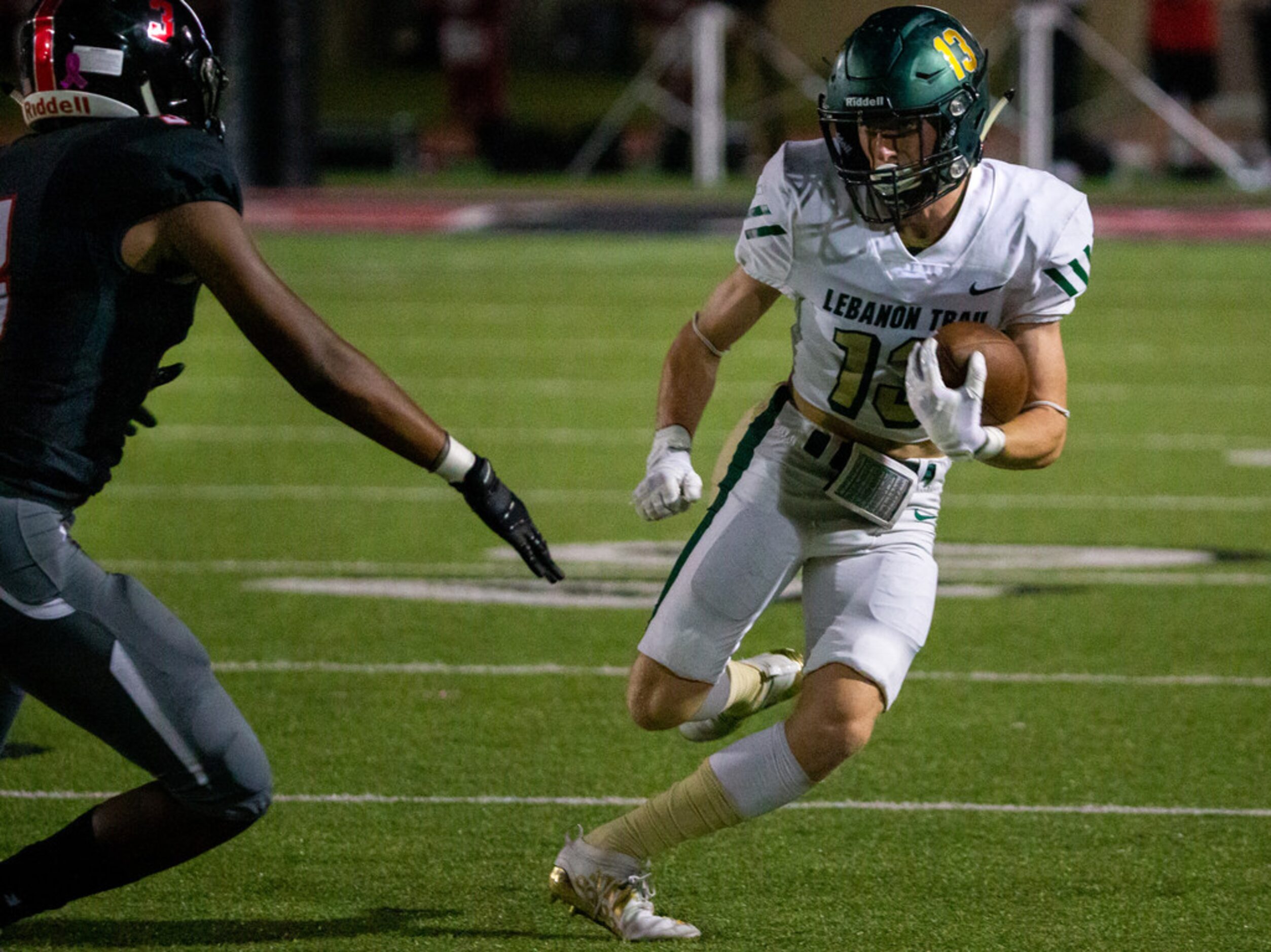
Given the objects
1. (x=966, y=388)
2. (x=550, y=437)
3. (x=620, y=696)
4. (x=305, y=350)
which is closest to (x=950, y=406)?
(x=966, y=388)

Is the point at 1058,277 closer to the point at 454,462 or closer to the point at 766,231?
the point at 766,231

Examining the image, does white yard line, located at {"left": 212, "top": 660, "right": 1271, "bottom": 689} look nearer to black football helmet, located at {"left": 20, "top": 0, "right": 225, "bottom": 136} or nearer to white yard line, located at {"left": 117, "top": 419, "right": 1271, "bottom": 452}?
black football helmet, located at {"left": 20, "top": 0, "right": 225, "bottom": 136}

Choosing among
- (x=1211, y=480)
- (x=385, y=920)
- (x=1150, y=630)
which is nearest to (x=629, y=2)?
(x=1211, y=480)

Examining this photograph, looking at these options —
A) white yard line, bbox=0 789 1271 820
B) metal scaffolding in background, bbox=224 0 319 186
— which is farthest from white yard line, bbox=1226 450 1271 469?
metal scaffolding in background, bbox=224 0 319 186

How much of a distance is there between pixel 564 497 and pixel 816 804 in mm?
3212

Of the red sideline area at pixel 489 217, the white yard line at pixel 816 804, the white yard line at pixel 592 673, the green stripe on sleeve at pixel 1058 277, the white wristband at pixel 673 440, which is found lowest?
the red sideline area at pixel 489 217

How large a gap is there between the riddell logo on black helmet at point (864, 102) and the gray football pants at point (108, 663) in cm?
137

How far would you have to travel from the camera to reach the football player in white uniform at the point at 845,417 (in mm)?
3203

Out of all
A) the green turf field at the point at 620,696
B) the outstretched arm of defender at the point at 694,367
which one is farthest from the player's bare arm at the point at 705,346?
the green turf field at the point at 620,696

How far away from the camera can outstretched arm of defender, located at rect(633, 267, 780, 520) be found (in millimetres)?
3416

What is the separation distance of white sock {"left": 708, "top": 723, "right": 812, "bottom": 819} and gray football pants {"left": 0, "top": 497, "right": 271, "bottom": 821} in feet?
2.63

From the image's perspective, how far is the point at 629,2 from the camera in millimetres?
33312

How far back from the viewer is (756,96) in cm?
1944

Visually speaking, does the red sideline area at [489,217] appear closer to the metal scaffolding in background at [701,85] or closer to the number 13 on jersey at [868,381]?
the metal scaffolding in background at [701,85]
